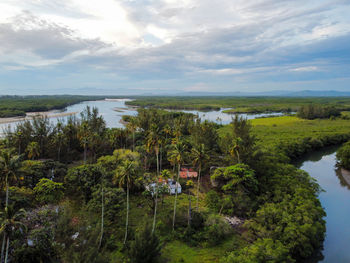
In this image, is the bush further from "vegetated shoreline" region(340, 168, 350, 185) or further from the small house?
"vegetated shoreline" region(340, 168, 350, 185)

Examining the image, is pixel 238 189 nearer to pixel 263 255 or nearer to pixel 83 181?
pixel 263 255

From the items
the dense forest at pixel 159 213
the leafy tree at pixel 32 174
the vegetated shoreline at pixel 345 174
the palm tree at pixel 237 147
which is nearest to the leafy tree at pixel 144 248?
the dense forest at pixel 159 213

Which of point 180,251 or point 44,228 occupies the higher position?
point 44,228

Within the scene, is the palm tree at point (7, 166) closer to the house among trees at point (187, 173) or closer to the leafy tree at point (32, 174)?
the leafy tree at point (32, 174)

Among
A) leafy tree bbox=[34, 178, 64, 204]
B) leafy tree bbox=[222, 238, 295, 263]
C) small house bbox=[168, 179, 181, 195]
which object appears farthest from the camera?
small house bbox=[168, 179, 181, 195]

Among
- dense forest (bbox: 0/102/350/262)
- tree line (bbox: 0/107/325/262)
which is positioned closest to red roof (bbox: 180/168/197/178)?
dense forest (bbox: 0/102/350/262)

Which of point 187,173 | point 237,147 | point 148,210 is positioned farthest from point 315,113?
point 148,210

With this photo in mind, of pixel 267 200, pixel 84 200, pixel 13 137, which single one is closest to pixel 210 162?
pixel 267 200

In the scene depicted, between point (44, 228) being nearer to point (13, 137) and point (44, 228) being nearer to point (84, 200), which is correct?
point (84, 200)
